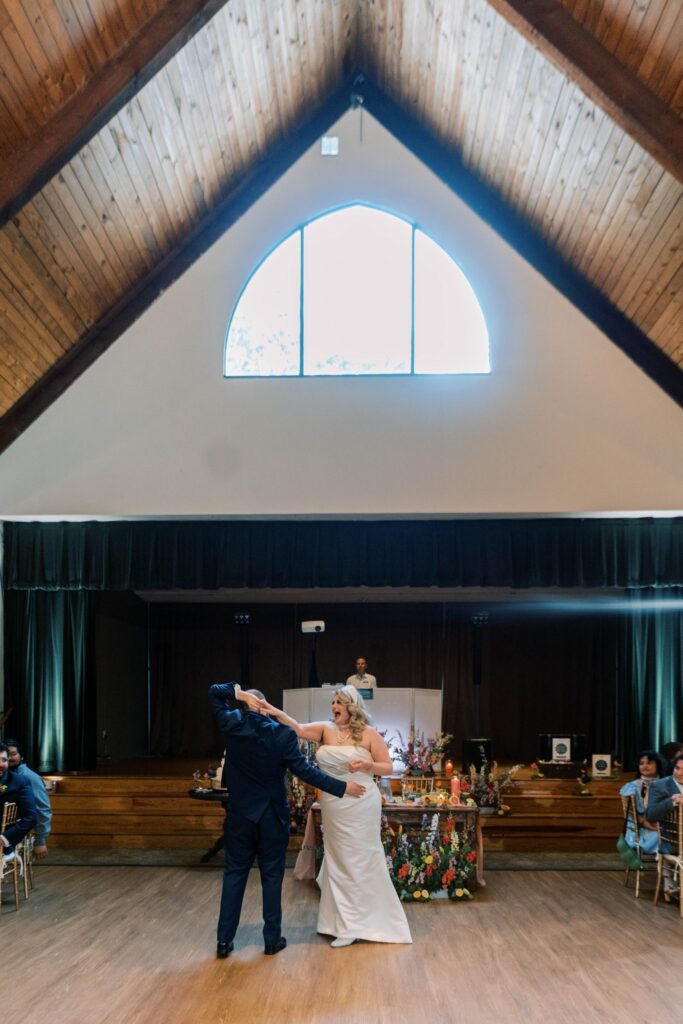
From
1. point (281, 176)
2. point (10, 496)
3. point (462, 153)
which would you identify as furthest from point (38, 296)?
point (462, 153)

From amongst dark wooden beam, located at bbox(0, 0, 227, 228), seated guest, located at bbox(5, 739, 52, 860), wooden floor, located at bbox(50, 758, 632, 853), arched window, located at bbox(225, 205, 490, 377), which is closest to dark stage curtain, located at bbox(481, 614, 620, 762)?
wooden floor, located at bbox(50, 758, 632, 853)

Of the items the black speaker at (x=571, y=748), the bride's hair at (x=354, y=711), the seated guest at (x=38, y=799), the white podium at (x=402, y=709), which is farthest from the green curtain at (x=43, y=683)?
the bride's hair at (x=354, y=711)

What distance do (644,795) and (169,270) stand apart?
273 inches

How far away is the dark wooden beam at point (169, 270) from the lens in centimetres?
1056

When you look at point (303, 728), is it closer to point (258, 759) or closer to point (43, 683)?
point (258, 759)

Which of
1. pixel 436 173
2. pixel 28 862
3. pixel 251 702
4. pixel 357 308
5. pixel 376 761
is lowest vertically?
pixel 28 862

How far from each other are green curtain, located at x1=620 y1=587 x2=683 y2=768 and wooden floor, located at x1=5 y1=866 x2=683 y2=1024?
12.2 ft

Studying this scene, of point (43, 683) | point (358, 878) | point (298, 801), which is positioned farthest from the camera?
point (43, 683)

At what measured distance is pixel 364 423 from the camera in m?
10.7

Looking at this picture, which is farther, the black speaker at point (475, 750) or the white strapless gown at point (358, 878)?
the black speaker at point (475, 750)

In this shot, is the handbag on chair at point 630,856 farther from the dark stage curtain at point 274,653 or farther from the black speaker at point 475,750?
the dark stage curtain at point 274,653

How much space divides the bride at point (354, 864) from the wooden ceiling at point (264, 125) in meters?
4.61

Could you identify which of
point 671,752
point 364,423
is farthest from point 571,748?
point 364,423

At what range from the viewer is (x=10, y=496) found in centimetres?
1073
